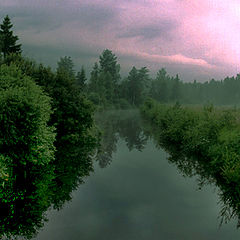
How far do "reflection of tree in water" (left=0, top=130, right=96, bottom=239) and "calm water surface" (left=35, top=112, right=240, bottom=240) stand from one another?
53cm

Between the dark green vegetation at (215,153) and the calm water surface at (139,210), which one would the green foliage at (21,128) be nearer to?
the calm water surface at (139,210)

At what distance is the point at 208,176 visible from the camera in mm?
17922

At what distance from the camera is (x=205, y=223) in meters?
11.4

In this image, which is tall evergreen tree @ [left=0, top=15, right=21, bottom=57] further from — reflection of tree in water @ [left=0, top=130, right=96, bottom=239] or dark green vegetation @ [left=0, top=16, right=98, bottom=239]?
reflection of tree in water @ [left=0, top=130, right=96, bottom=239]

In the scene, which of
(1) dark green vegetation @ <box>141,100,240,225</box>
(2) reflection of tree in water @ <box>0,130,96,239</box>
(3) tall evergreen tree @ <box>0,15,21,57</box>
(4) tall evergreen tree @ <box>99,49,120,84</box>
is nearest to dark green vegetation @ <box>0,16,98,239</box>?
(2) reflection of tree in water @ <box>0,130,96,239</box>

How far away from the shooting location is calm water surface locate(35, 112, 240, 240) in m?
10.2

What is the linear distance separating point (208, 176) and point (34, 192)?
35.8 ft

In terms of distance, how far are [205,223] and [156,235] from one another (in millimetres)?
2641

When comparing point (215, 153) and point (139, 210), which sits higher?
point (215, 153)

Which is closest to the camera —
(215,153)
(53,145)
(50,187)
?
(50,187)

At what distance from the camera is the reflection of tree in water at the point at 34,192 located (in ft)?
34.1

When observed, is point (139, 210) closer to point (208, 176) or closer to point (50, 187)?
point (50, 187)

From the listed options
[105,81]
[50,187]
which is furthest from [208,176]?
[105,81]

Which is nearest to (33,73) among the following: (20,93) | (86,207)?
(20,93)
